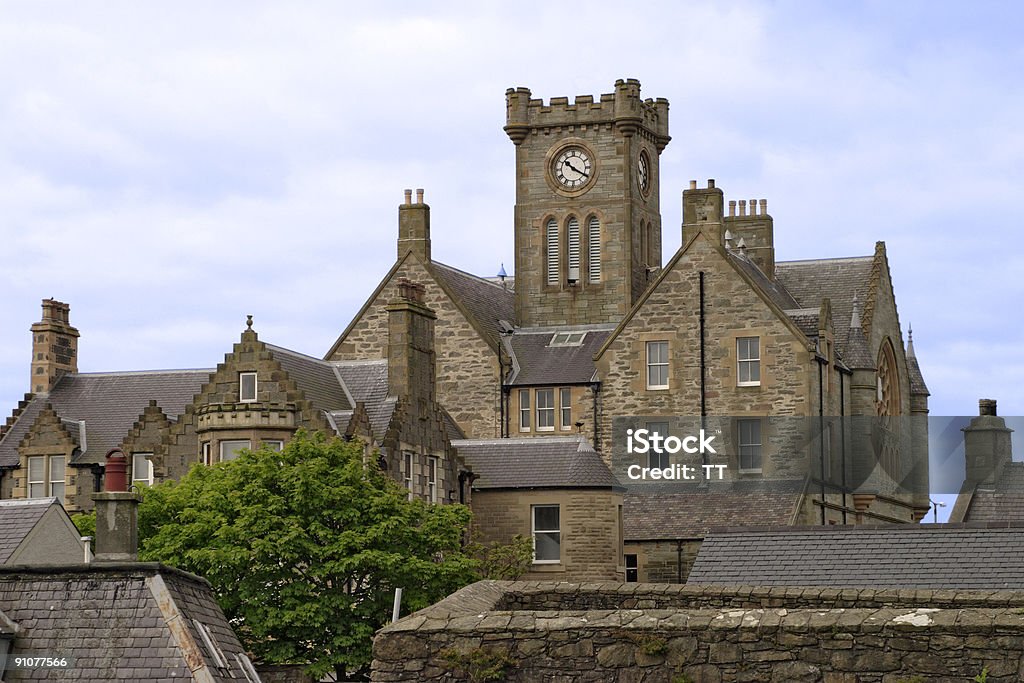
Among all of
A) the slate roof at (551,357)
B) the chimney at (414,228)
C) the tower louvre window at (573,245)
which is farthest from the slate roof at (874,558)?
the tower louvre window at (573,245)

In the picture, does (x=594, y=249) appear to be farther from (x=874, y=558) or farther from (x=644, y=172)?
(x=874, y=558)

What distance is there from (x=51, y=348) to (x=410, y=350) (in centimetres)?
1519

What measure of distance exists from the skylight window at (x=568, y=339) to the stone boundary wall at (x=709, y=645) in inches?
2205

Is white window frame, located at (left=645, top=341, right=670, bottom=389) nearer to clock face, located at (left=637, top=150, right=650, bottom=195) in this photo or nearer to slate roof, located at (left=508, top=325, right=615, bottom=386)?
slate roof, located at (left=508, top=325, right=615, bottom=386)

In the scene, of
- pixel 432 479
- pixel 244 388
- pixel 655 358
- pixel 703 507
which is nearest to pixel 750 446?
pixel 703 507

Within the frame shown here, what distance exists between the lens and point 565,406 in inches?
2899

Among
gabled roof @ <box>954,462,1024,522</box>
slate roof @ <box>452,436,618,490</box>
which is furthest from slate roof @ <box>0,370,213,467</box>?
gabled roof @ <box>954,462,1024,522</box>

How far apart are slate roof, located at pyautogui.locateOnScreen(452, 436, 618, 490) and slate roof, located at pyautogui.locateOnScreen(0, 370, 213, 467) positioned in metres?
8.86

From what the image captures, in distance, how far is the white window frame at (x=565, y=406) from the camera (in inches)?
2889

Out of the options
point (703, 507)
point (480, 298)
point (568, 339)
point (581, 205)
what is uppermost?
point (581, 205)

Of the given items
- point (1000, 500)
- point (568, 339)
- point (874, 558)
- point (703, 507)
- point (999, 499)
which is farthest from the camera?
point (568, 339)

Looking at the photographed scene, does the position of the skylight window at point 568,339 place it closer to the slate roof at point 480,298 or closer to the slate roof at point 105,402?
the slate roof at point 480,298

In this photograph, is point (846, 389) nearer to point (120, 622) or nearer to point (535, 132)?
point (535, 132)

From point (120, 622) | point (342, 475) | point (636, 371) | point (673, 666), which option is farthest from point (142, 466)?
point (673, 666)
